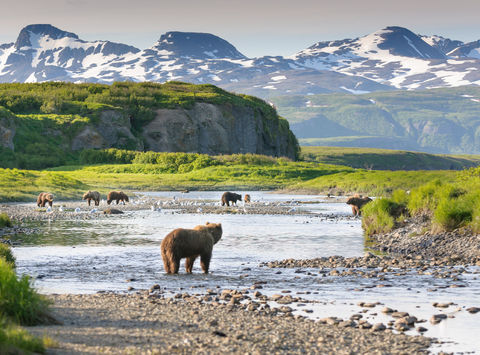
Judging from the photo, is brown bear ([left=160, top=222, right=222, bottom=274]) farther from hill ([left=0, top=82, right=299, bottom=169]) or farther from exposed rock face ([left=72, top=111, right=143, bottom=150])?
exposed rock face ([left=72, top=111, right=143, bottom=150])

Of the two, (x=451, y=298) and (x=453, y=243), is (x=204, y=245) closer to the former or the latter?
(x=451, y=298)

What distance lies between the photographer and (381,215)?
29.3 metres

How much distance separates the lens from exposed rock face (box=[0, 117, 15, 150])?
80688 millimetres

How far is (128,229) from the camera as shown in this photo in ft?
106

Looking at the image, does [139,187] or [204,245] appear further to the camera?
[139,187]

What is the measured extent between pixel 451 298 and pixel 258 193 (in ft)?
179

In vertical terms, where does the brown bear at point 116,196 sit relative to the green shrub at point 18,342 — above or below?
above

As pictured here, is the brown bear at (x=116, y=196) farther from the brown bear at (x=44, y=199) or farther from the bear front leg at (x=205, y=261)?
the bear front leg at (x=205, y=261)

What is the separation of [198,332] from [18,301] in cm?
302

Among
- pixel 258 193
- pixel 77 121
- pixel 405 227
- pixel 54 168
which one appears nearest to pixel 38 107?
pixel 77 121

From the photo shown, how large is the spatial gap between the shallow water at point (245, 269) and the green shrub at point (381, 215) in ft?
2.35

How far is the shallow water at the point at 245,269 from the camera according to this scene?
48.5ft

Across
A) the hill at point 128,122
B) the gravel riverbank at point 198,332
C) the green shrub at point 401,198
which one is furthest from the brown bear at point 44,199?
the hill at point 128,122

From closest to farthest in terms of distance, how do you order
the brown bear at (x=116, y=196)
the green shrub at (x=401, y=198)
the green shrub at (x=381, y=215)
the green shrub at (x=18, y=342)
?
the green shrub at (x=18, y=342)
the green shrub at (x=381, y=215)
the green shrub at (x=401, y=198)
the brown bear at (x=116, y=196)
